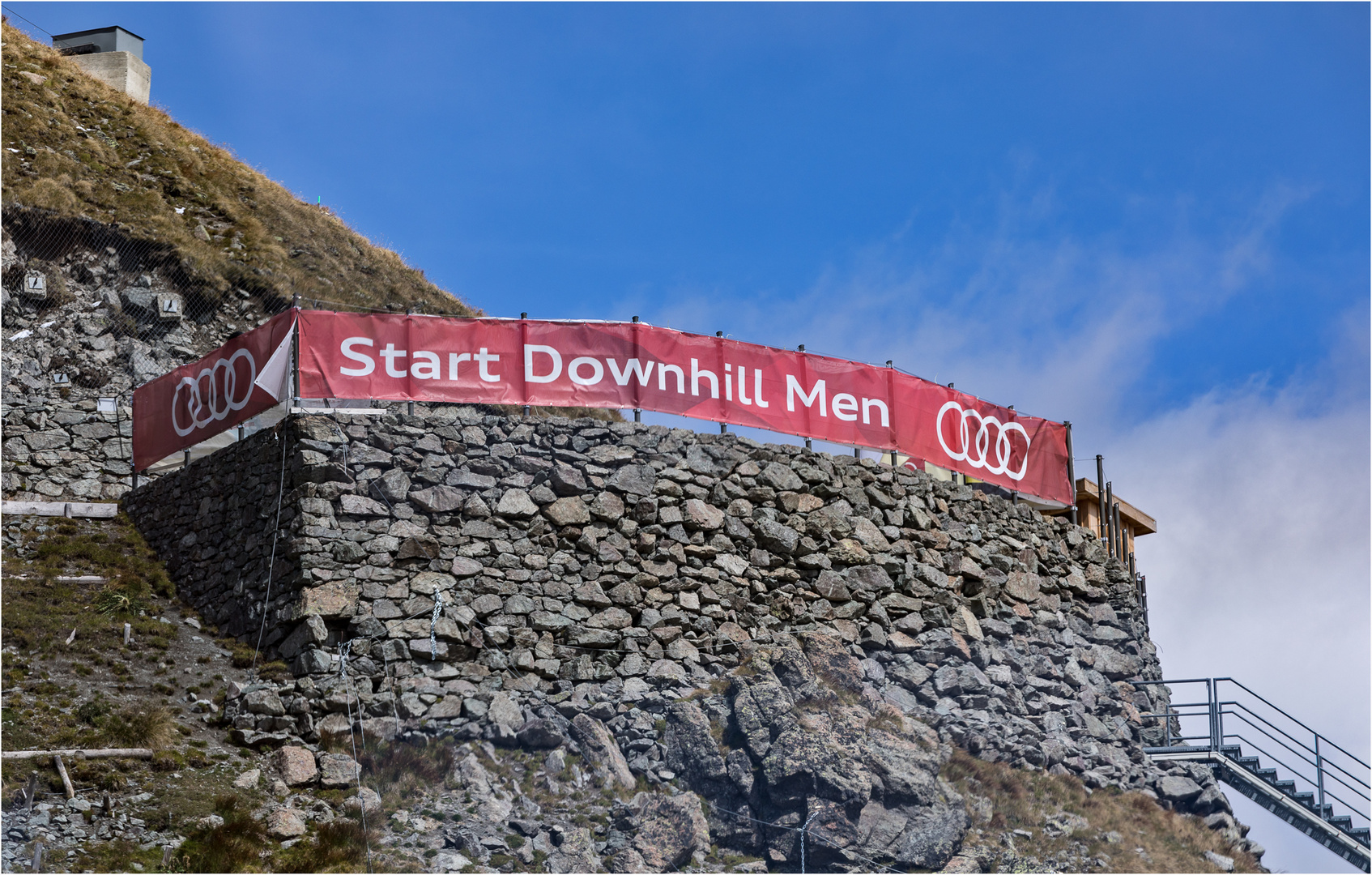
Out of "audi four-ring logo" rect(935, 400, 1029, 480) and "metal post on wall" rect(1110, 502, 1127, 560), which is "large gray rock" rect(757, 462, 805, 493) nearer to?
"audi four-ring logo" rect(935, 400, 1029, 480)

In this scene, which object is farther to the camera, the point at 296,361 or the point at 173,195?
the point at 173,195

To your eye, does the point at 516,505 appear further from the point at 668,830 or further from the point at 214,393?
the point at 214,393

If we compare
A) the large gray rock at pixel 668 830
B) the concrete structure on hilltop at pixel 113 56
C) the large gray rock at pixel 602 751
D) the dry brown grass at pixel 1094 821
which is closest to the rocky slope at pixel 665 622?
the large gray rock at pixel 602 751

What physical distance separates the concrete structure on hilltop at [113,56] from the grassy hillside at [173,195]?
5.74 ft

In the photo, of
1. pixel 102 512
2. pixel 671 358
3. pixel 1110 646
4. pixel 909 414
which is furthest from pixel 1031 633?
pixel 102 512

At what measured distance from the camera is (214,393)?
68.3 ft

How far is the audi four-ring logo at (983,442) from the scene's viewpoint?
74.6 ft

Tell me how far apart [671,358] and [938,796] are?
7.66 metres

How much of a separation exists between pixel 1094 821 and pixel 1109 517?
935 centimetres

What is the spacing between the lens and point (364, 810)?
48.8ft

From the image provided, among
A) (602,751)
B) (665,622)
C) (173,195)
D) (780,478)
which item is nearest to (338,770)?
(602,751)

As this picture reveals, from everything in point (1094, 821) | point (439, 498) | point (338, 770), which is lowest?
point (1094, 821)

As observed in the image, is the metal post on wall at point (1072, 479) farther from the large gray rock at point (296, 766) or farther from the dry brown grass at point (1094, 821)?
the large gray rock at point (296, 766)

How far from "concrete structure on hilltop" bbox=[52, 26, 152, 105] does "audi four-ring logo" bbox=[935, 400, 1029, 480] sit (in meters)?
25.4
